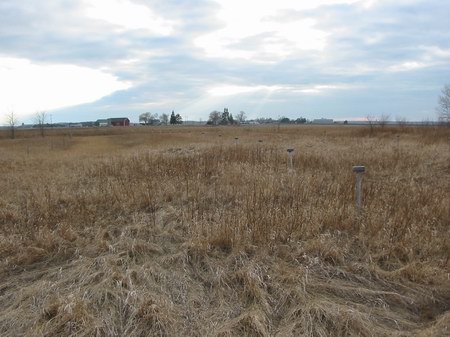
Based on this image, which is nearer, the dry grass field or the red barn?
the dry grass field

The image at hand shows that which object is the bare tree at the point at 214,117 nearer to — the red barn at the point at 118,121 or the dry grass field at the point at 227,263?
the red barn at the point at 118,121

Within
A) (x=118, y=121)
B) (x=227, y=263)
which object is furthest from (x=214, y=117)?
A: (x=227, y=263)

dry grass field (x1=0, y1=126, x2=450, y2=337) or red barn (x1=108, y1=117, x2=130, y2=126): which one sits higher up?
red barn (x1=108, y1=117, x2=130, y2=126)

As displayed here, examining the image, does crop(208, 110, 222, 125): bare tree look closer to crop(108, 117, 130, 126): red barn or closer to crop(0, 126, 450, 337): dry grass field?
crop(108, 117, 130, 126): red barn

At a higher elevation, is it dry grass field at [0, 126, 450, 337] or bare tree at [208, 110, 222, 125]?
bare tree at [208, 110, 222, 125]

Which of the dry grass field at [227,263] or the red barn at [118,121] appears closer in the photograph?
the dry grass field at [227,263]

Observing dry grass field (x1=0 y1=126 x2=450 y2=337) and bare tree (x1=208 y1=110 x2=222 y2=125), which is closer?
dry grass field (x1=0 y1=126 x2=450 y2=337)

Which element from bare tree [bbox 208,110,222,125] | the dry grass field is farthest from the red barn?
the dry grass field

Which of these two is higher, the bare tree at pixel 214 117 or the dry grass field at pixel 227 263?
the bare tree at pixel 214 117

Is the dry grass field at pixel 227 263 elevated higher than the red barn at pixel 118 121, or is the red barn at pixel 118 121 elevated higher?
the red barn at pixel 118 121

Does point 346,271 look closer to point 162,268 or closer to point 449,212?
point 162,268

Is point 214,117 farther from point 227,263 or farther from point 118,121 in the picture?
point 227,263

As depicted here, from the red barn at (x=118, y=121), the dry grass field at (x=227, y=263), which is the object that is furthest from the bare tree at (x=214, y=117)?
the dry grass field at (x=227, y=263)

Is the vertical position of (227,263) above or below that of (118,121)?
below
